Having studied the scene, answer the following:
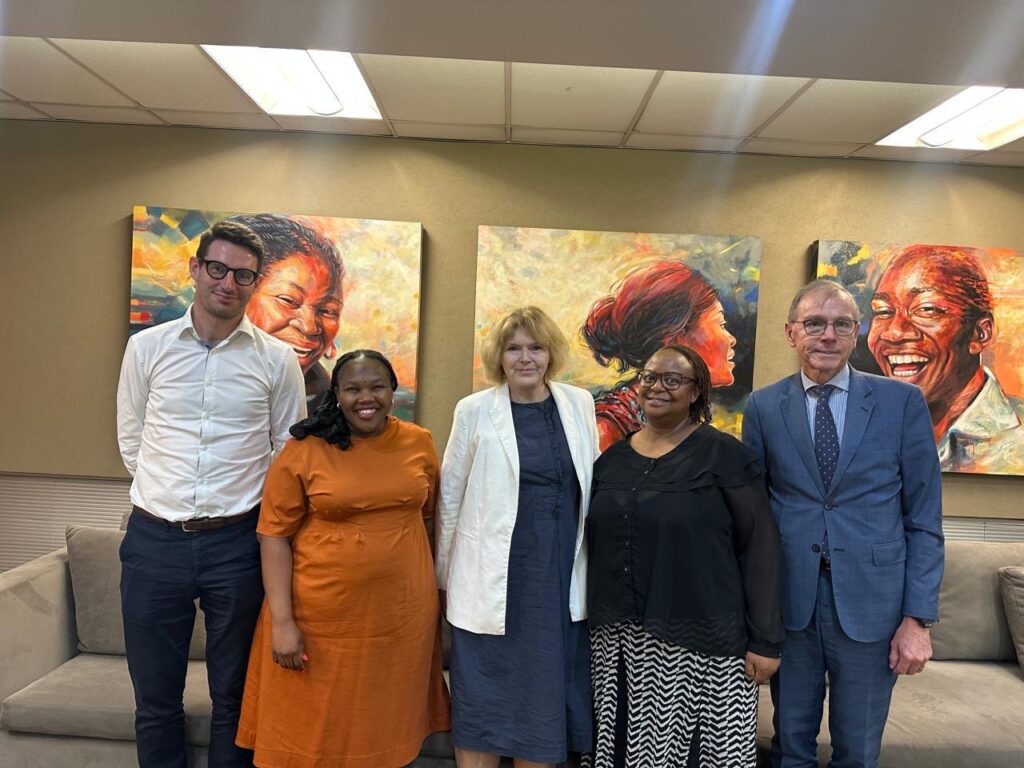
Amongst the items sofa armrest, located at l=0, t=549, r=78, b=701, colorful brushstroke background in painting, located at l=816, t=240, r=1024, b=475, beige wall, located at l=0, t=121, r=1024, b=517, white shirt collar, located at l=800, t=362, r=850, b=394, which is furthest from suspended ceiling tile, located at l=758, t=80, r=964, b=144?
sofa armrest, located at l=0, t=549, r=78, b=701

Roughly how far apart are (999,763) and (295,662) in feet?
7.91

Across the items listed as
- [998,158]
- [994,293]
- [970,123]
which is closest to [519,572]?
[970,123]

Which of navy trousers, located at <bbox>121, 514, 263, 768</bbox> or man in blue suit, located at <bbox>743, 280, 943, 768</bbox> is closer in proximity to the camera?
man in blue suit, located at <bbox>743, 280, 943, 768</bbox>

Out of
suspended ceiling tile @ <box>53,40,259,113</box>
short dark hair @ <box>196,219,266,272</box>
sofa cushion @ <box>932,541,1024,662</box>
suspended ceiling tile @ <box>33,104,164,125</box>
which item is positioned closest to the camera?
short dark hair @ <box>196,219,266,272</box>

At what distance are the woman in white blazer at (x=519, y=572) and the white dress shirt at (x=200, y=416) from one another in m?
0.61

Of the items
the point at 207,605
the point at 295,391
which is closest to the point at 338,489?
the point at 295,391

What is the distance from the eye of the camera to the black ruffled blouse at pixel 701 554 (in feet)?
6.13

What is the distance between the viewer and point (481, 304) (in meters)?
3.46

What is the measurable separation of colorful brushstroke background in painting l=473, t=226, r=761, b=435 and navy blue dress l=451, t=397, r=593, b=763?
144 centimetres

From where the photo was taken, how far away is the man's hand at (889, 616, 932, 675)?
1851mm

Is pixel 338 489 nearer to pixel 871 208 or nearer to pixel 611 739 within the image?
pixel 611 739

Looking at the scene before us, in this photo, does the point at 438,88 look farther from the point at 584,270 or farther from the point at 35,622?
the point at 35,622

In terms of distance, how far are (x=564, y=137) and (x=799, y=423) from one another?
2.03m

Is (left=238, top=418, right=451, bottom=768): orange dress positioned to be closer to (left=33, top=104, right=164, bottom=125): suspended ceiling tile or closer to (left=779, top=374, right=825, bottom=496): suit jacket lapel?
(left=779, top=374, right=825, bottom=496): suit jacket lapel
